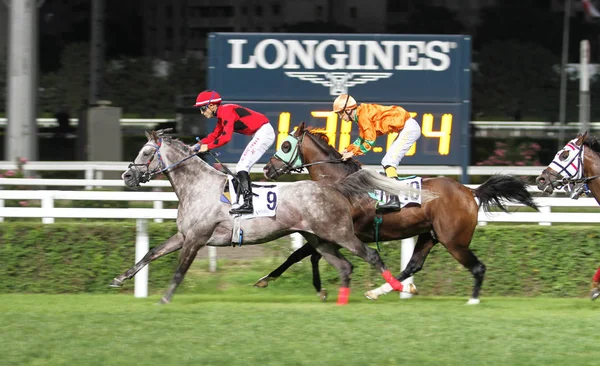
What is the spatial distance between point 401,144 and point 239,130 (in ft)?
4.07

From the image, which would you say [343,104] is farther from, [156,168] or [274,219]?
[156,168]

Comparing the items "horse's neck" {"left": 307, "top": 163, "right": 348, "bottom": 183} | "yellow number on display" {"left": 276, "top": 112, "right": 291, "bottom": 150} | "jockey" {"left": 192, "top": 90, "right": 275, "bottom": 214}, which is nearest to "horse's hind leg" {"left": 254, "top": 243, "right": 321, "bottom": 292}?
"horse's neck" {"left": 307, "top": 163, "right": 348, "bottom": 183}

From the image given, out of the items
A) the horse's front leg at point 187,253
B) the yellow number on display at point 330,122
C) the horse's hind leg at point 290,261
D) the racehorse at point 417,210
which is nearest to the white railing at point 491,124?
the yellow number on display at point 330,122

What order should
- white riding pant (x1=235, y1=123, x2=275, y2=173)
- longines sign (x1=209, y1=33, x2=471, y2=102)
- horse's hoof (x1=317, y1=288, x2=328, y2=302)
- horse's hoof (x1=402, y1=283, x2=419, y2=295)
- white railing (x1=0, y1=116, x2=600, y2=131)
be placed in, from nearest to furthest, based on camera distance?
white riding pant (x1=235, y1=123, x2=275, y2=173), horse's hoof (x1=317, y1=288, x2=328, y2=302), horse's hoof (x1=402, y1=283, x2=419, y2=295), longines sign (x1=209, y1=33, x2=471, y2=102), white railing (x1=0, y1=116, x2=600, y2=131)

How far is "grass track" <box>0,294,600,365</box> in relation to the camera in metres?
5.25

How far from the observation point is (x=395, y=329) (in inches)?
232

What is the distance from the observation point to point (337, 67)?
37.0 ft

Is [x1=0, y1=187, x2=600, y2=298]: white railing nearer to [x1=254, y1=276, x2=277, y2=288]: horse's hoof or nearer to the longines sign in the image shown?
[x1=254, y1=276, x2=277, y2=288]: horse's hoof

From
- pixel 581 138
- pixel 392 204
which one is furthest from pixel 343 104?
pixel 581 138

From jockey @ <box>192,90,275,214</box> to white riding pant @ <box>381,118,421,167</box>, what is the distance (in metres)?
0.92

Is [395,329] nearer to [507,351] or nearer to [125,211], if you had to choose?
[507,351]

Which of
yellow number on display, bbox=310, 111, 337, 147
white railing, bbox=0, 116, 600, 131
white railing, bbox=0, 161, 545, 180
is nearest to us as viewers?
yellow number on display, bbox=310, 111, 337, 147

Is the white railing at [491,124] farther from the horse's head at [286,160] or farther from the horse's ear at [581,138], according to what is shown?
the horse's head at [286,160]

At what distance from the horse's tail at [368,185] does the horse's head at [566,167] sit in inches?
41.1
